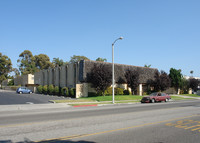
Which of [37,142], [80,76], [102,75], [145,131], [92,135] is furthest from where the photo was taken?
[80,76]

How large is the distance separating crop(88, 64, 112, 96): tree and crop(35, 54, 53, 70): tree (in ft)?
205

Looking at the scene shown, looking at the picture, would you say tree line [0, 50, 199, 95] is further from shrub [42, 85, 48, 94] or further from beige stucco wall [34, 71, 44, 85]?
beige stucco wall [34, 71, 44, 85]

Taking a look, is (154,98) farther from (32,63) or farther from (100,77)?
(32,63)

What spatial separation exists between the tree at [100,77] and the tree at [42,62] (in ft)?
205

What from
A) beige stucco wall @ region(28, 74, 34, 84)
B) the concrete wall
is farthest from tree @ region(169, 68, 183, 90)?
the concrete wall

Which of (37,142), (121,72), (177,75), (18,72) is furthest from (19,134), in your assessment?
(18,72)

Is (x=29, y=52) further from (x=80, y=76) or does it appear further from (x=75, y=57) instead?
(x=80, y=76)

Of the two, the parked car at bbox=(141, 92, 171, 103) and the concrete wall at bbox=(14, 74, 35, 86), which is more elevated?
the concrete wall at bbox=(14, 74, 35, 86)

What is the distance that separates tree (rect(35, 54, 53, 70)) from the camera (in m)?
91.1

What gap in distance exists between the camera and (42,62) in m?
91.8

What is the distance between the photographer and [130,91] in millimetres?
39125

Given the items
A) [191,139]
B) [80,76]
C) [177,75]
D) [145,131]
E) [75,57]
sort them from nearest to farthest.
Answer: [191,139]
[145,131]
[80,76]
[177,75]
[75,57]

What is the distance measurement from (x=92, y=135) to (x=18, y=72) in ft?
304

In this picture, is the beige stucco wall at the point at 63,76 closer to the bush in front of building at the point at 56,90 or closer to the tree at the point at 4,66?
the bush in front of building at the point at 56,90
